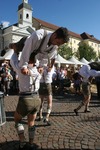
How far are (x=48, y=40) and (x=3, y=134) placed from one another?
250 cm

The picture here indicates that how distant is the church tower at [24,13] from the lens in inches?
2788

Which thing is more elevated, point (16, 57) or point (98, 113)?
point (16, 57)

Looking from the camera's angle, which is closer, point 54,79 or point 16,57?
point 16,57

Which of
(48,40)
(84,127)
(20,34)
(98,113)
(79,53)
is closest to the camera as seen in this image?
(48,40)

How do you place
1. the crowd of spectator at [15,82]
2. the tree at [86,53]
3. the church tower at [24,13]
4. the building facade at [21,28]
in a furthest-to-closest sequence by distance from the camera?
the church tower at [24,13] → the tree at [86,53] → the building facade at [21,28] → the crowd of spectator at [15,82]

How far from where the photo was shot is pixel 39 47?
340cm

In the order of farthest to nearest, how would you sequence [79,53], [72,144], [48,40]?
[79,53]
[72,144]
[48,40]

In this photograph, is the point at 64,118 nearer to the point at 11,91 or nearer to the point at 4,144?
the point at 4,144

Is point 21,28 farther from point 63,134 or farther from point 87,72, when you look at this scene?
point 63,134

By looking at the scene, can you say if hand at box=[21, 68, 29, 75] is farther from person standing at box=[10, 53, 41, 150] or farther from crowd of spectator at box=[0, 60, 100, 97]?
crowd of spectator at box=[0, 60, 100, 97]

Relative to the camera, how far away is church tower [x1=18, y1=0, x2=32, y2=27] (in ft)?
232

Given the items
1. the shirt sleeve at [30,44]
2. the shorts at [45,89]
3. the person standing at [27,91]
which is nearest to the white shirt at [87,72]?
the shorts at [45,89]

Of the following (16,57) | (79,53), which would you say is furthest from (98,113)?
(79,53)

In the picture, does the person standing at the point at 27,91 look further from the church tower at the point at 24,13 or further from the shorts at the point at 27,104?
the church tower at the point at 24,13
